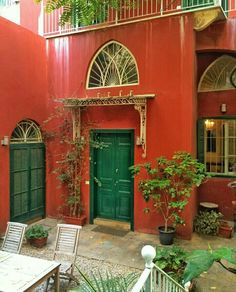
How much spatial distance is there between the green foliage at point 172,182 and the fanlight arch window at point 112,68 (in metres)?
2.36

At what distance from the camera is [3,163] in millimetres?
6770

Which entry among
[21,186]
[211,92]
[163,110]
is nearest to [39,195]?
[21,186]

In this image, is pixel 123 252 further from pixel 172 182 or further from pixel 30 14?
pixel 30 14

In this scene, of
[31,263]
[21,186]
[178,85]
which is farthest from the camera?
[21,186]

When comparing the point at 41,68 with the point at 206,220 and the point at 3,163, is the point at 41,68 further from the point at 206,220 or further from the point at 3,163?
the point at 206,220

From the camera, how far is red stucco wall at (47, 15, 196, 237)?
6559mm

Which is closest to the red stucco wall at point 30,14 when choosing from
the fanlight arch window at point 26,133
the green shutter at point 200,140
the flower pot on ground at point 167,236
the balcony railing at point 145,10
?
the balcony railing at point 145,10

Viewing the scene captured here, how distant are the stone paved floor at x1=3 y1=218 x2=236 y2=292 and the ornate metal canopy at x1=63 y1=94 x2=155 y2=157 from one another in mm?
2233

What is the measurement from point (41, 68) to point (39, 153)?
8.20ft

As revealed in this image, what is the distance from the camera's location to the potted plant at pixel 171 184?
20.1ft

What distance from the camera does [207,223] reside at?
22.7 feet

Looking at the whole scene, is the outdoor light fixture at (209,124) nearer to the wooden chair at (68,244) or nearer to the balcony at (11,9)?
the wooden chair at (68,244)

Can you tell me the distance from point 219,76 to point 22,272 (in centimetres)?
709

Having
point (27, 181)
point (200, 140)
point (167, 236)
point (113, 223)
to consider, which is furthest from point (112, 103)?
point (167, 236)
